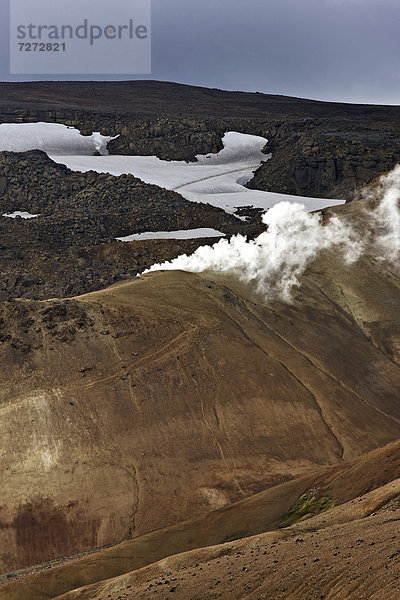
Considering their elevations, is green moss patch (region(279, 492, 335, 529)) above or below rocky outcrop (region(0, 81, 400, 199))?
below

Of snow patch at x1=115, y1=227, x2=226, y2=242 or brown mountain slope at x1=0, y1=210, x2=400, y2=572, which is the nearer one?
brown mountain slope at x1=0, y1=210, x2=400, y2=572

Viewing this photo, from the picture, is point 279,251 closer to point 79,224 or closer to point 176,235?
point 176,235

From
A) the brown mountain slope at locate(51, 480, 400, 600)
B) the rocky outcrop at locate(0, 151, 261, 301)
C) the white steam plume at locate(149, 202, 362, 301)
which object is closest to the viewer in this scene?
the brown mountain slope at locate(51, 480, 400, 600)

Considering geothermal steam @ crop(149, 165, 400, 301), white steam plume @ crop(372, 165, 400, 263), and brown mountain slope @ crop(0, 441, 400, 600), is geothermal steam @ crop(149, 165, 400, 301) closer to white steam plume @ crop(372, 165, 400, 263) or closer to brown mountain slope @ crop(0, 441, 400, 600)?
white steam plume @ crop(372, 165, 400, 263)

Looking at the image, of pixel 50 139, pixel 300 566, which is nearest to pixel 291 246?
pixel 300 566

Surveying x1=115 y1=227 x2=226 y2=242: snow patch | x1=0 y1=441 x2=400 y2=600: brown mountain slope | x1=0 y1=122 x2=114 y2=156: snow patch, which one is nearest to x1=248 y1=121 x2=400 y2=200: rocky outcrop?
x1=115 y1=227 x2=226 y2=242: snow patch
